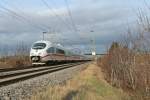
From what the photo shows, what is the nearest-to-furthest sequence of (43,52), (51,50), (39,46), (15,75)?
(15,75), (43,52), (39,46), (51,50)

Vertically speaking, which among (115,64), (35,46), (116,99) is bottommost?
(116,99)

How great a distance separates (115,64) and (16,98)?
Answer: 10483 millimetres

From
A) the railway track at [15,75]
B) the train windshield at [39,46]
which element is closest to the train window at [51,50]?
the train windshield at [39,46]

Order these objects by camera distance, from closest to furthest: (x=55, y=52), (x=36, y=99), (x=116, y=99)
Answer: (x=36, y=99)
(x=116, y=99)
(x=55, y=52)

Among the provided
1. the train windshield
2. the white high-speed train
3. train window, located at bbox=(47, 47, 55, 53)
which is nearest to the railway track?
the white high-speed train

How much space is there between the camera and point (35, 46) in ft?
135

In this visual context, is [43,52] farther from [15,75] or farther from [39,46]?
[15,75]

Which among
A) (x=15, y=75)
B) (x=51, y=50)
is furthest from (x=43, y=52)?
(x=15, y=75)

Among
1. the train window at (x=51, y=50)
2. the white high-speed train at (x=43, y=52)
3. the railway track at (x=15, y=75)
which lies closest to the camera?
the railway track at (x=15, y=75)

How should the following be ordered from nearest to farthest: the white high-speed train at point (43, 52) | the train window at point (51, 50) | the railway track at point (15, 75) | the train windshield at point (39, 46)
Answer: the railway track at point (15, 75)
the white high-speed train at point (43, 52)
the train windshield at point (39, 46)
the train window at point (51, 50)

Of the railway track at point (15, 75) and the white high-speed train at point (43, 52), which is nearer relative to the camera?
the railway track at point (15, 75)

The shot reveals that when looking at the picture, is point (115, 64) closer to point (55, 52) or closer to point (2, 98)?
point (2, 98)

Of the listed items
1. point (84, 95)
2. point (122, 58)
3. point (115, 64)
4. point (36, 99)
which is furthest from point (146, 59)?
point (115, 64)

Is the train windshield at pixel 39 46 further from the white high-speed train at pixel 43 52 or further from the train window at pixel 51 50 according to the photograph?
the train window at pixel 51 50
